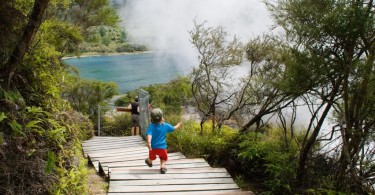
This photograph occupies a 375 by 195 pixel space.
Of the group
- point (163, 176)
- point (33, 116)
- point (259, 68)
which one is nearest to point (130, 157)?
point (163, 176)

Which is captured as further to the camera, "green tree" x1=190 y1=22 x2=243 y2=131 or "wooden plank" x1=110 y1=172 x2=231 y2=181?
"green tree" x1=190 y1=22 x2=243 y2=131

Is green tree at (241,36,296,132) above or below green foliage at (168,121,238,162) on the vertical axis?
above

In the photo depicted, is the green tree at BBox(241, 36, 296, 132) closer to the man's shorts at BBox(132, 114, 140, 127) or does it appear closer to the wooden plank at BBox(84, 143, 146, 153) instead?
the wooden plank at BBox(84, 143, 146, 153)

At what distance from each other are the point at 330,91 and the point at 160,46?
114827 mm

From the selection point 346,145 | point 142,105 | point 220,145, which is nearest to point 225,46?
point 142,105

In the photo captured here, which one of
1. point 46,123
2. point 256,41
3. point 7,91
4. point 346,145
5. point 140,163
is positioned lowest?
point 140,163

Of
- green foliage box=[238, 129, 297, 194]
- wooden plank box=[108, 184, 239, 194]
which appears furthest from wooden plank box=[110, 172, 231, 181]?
green foliage box=[238, 129, 297, 194]

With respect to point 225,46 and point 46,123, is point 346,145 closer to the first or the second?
point 46,123

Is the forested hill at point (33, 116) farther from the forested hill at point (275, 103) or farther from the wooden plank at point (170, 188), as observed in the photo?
the wooden plank at point (170, 188)

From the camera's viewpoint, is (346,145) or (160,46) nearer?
(346,145)

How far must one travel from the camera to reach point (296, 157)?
17.3 ft

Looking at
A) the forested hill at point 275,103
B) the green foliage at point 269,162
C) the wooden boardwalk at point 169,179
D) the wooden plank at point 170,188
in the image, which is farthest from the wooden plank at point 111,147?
the wooden plank at point 170,188

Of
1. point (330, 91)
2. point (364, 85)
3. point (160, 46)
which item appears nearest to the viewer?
point (364, 85)

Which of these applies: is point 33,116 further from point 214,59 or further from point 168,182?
point 214,59
